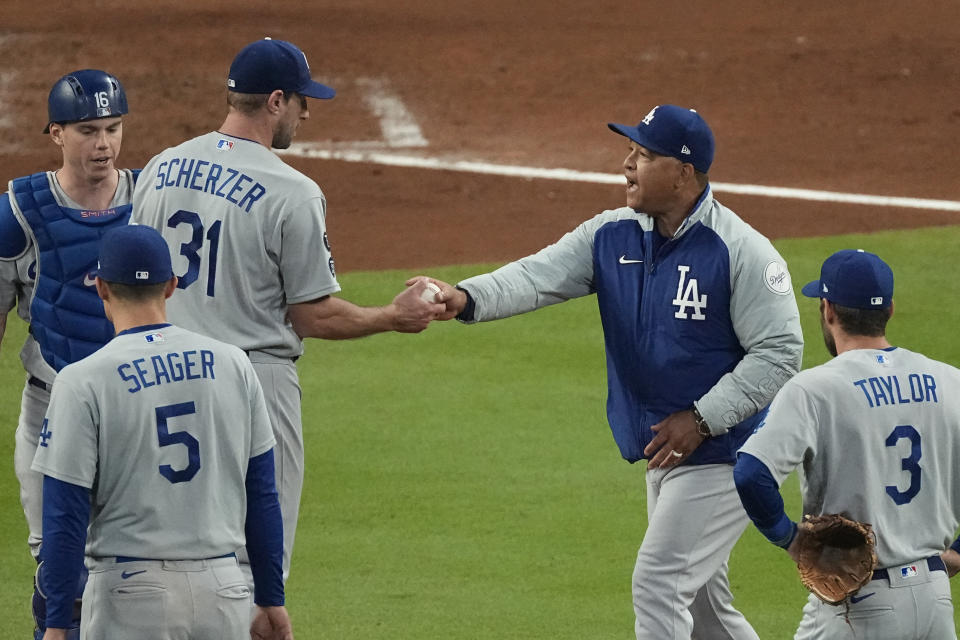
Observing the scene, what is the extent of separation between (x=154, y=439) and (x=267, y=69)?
1624 millimetres

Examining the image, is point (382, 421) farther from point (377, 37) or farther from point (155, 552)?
point (377, 37)

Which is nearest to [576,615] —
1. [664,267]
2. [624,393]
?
[624,393]

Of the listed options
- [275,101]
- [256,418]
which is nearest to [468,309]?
[275,101]

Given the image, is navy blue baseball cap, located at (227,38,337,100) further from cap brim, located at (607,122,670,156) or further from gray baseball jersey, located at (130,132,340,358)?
cap brim, located at (607,122,670,156)

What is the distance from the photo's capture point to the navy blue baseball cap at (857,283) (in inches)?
172

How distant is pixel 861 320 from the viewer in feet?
14.5

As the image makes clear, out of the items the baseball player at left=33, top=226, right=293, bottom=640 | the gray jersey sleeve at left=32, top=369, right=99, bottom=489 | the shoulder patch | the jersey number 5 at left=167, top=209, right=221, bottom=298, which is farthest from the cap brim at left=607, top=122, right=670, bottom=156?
the gray jersey sleeve at left=32, top=369, right=99, bottom=489

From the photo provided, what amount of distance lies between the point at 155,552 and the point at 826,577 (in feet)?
6.03

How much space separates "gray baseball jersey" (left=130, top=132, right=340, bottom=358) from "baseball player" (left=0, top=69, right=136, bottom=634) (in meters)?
0.58

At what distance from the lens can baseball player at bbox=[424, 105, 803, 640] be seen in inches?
202

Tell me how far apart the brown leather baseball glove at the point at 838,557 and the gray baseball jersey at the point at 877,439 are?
2.5 inches

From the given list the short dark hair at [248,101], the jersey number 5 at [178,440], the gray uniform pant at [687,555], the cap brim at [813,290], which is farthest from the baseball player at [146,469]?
the cap brim at [813,290]

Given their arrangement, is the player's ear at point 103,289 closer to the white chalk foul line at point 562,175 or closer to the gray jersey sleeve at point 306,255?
the gray jersey sleeve at point 306,255

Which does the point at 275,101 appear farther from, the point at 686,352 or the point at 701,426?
the point at 701,426
